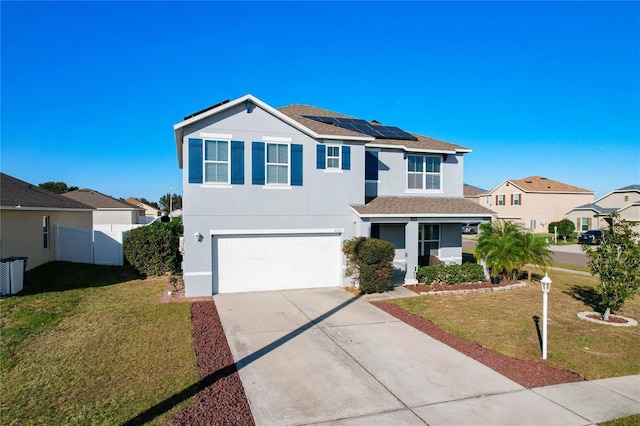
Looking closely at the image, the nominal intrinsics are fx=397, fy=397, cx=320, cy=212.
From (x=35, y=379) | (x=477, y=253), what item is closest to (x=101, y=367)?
(x=35, y=379)

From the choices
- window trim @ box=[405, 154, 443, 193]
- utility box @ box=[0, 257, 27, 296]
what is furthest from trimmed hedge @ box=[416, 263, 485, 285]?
utility box @ box=[0, 257, 27, 296]

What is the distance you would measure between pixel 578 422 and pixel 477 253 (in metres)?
10.7

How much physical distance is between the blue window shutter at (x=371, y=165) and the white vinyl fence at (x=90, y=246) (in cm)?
1225

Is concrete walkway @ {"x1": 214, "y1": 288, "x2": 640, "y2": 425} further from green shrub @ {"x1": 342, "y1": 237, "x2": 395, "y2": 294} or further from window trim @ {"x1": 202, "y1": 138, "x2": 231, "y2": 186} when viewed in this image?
window trim @ {"x1": 202, "y1": 138, "x2": 231, "y2": 186}

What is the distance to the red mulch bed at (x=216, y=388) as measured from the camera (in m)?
5.55

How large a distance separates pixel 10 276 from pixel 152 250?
5484mm

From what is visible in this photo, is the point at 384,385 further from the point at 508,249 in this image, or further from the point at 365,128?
the point at 365,128

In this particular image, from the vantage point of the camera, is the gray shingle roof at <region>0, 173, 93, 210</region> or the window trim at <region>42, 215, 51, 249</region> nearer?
the gray shingle roof at <region>0, 173, 93, 210</region>


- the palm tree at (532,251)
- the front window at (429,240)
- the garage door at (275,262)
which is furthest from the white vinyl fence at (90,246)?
the palm tree at (532,251)

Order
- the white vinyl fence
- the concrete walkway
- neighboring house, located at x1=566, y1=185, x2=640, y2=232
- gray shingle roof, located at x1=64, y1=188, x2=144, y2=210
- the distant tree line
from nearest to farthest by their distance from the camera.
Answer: the concrete walkway, the white vinyl fence, gray shingle roof, located at x1=64, y1=188, x2=144, y2=210, neighboring house, located at x1=566, y1=185, x2=640, y2=232, the distant tree line

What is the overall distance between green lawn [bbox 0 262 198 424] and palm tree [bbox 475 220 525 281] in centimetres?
1134

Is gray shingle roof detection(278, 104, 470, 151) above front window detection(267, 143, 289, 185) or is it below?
above

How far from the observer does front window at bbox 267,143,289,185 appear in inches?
564

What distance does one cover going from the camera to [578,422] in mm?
5645
